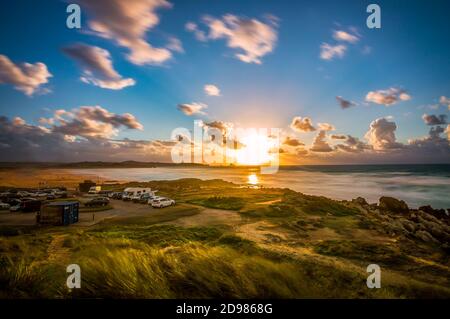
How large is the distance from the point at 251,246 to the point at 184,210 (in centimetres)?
1832

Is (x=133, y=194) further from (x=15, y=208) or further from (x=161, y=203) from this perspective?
(x=15, y=208)

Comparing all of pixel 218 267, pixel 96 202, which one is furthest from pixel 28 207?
pixel 218 267

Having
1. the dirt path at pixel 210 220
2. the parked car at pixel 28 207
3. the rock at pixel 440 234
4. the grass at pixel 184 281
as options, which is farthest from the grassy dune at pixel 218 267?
the parked car at pixel 28 207

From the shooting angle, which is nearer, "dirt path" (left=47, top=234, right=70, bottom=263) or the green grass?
"dirt path" (left=47, top=234, right=70, bottom=263)

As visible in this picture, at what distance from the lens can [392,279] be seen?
10.5m

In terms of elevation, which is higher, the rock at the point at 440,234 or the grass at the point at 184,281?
the grass at the point at 184,281

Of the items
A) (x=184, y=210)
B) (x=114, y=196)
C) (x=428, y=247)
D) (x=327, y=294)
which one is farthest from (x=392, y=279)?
(x=114, y=196)

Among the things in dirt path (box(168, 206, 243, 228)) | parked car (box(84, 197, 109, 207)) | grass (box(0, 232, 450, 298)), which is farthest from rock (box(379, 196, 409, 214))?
parked car (box(84, 197, 109, 207))

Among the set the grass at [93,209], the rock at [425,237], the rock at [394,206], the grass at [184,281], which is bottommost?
the rock at [394,206]

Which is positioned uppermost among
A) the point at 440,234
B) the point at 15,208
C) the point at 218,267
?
the point at 218,267

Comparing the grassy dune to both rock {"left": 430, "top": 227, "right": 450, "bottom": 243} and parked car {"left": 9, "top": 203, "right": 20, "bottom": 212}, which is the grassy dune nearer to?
rock {"left": 430, "top": 227, "right": 450, "bottom": 243}

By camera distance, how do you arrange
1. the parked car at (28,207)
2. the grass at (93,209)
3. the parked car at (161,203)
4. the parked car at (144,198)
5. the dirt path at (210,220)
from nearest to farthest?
the dirt path at (210,220) → the parked car at (28,207) → the grass at (93,209) → the parked car at (161,203) → the parked car at (144,198)

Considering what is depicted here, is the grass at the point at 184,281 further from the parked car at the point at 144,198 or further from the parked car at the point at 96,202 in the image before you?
the parked car at the point at 144,198
